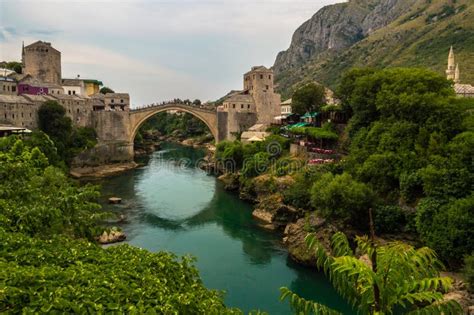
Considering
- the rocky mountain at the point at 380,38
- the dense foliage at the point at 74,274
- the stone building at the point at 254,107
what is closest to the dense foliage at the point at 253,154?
the stone building at the point at 254,107

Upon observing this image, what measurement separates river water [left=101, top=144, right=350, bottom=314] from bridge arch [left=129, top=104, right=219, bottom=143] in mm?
10466

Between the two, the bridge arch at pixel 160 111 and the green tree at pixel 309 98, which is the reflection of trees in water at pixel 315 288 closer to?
the green tree at pixel 309 98

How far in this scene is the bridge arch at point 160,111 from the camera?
4722cm

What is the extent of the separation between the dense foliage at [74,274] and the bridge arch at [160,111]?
38692mm

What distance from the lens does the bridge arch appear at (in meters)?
47.2

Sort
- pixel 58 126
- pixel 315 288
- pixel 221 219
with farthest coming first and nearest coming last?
1. pixel 58 126
2. pixel 221 219
3. pixel 315 288

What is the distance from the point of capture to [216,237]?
21688 millimetres

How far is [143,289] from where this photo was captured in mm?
5398

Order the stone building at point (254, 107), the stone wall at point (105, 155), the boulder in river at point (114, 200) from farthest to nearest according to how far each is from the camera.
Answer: the stone building at point (254, 107) → the stone wall at point (105, 155) → the boulder in river at point (114, 200)

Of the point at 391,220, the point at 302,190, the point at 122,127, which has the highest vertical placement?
the point at 122,127

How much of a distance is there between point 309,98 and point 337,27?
113 metres

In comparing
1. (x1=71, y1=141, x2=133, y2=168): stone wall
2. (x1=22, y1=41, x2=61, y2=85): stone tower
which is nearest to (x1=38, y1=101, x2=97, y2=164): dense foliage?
(x1=71, y1=141, x2=133, y2=168): stone wall

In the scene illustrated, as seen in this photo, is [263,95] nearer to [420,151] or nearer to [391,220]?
[420,151]

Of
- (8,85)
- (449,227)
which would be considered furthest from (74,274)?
(8,85)
